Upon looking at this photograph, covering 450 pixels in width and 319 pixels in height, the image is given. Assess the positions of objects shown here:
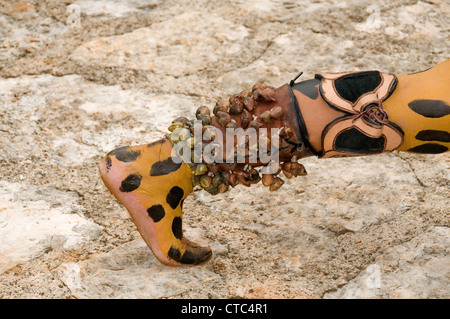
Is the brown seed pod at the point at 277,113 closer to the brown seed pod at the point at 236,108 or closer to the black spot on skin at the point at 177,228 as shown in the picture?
the brown seed pod at the point at 236,108

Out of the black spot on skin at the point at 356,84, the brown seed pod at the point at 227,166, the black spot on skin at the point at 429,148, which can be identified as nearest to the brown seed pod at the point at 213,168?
the brown seed pod at the point at 227,166

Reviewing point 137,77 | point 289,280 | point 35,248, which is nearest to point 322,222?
point 289,280

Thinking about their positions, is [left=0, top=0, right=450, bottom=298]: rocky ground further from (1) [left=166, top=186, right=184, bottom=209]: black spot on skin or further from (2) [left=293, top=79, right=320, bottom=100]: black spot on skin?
(2) [left=293, top=79, right=320, bottom=100]: black spot on skin

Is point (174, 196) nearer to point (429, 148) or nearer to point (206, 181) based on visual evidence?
point (206, 181)

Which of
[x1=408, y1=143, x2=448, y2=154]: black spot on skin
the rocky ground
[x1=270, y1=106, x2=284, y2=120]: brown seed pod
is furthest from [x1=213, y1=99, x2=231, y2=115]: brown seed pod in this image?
[x1=408, y1=143, x2=448, y2=154]: black spot on skin

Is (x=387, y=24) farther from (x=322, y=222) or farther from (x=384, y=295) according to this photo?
(x=384, y=295)
